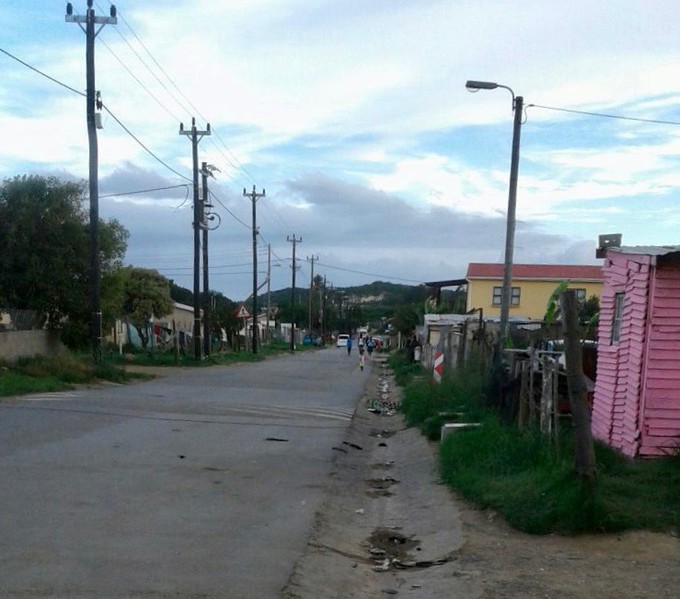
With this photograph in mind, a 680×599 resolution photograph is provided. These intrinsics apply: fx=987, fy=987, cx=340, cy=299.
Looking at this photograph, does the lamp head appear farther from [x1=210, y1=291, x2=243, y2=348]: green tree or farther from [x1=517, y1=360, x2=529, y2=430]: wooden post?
[x1=210, y1=291, x2=243, y2=348]: green tree

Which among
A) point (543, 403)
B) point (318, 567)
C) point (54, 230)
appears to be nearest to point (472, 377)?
point (543, 403)

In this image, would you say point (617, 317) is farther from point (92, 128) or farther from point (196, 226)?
point (196, 226)

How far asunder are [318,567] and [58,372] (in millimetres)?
21498

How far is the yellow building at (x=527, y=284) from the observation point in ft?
192

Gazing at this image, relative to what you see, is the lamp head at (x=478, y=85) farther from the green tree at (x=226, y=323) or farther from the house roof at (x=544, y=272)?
the green tree at (x=226, y=323)

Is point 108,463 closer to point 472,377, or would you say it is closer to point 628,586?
point 628,586

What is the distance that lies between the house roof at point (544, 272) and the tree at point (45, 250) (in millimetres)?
31651

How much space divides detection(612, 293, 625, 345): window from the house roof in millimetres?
44395

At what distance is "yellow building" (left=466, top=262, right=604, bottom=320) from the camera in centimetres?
5853

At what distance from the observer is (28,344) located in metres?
30.7

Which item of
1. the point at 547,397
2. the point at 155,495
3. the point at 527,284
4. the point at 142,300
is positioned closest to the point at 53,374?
A: the point at 155,495

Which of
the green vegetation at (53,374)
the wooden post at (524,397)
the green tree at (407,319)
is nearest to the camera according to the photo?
the wooden post at (524,397)

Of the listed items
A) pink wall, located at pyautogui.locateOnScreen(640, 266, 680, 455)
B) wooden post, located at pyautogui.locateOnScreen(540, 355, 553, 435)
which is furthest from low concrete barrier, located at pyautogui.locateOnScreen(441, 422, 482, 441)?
pink wall, located at pyautogui.locateOnScreen(640, 266, 680, 455)

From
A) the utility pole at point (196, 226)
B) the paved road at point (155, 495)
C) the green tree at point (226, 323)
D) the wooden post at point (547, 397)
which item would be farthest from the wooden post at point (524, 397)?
the green tree at point (226, 323)
